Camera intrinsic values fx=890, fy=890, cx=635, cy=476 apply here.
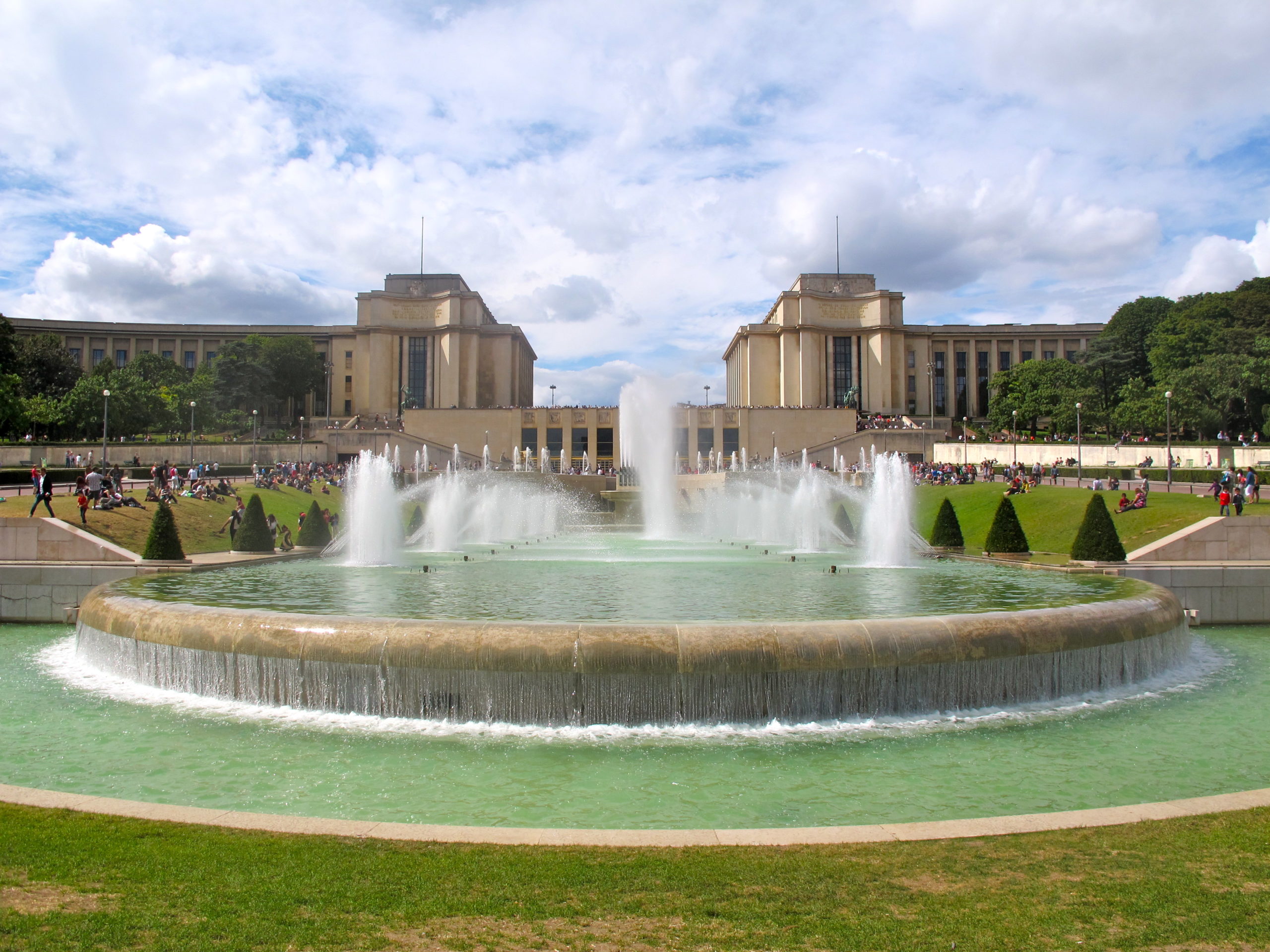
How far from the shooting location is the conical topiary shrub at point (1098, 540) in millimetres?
21109

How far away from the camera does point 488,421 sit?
8606cm

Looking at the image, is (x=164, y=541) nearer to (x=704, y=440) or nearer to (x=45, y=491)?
(x=45, y=491)

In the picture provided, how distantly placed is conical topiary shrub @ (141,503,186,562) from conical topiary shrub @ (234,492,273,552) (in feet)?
11.7

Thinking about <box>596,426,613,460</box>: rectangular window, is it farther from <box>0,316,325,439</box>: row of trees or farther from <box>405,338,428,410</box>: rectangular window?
<box>0,316,325,439</box>: row of trees

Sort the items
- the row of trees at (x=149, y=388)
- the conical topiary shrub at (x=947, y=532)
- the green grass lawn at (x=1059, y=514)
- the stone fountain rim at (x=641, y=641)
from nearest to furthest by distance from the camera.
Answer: the stone fountain rim at (x=641, y=641) < the conical topiary shrub at (x=947, y=532) < the green grass lawn at (x=1059, y=514) < the row of trees at (x=149, y=388)

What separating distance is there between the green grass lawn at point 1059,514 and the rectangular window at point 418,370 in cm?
6953

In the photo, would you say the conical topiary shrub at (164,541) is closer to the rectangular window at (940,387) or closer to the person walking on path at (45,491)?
the person walking on path at (45,491)

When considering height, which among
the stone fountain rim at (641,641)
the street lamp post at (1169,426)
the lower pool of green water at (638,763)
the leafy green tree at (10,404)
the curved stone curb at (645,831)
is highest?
the leafy green tree at (10,404)

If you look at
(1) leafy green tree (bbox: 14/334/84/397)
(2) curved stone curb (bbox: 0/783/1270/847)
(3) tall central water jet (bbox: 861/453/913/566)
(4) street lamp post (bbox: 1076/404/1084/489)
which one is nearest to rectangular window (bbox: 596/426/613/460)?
(4) street lamp post (bbox: 1076/404/1084/489)

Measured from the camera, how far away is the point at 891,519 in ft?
77.3

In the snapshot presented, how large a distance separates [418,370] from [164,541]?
8437cm

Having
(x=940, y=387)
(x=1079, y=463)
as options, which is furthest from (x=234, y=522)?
(x=940, y=387)

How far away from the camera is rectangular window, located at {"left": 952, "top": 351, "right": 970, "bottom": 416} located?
366 feet

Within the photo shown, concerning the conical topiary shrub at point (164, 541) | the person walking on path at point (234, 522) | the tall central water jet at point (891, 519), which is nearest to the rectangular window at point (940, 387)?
the person walking on path at point (234, 522)
